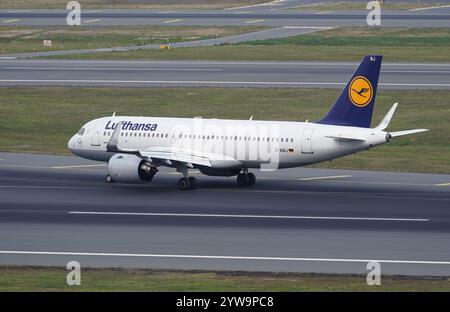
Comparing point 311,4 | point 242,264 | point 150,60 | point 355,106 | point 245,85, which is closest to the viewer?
point 242,264

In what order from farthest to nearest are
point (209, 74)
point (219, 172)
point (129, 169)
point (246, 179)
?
point (209, 74), point (246, 179), point (219, 172), point (129, 169)

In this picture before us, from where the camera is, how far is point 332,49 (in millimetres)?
121375

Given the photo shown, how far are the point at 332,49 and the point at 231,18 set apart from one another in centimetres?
3686

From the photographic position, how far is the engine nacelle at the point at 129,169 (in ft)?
187

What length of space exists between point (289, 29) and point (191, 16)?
23963mm

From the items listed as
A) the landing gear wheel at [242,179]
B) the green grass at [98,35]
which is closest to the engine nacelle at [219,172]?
the landing gear wheel at [242,179]

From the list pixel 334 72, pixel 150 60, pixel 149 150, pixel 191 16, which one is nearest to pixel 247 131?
pixel 149 150

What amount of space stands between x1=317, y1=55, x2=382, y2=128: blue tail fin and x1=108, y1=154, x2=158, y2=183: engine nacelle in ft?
34.2

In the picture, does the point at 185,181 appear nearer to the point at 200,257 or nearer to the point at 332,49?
the point at 200,257

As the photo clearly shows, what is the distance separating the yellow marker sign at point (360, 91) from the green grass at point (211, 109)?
1028 cm

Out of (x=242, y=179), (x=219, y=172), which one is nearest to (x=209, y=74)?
(x=242, y=179)

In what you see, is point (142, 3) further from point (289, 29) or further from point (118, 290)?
point (118, 290)

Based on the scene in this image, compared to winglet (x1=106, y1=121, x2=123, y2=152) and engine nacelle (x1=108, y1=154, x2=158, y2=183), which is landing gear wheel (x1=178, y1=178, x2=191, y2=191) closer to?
engine nacelle (x1=108, y1=154, x2=158, y2=183)

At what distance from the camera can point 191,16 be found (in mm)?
158875
